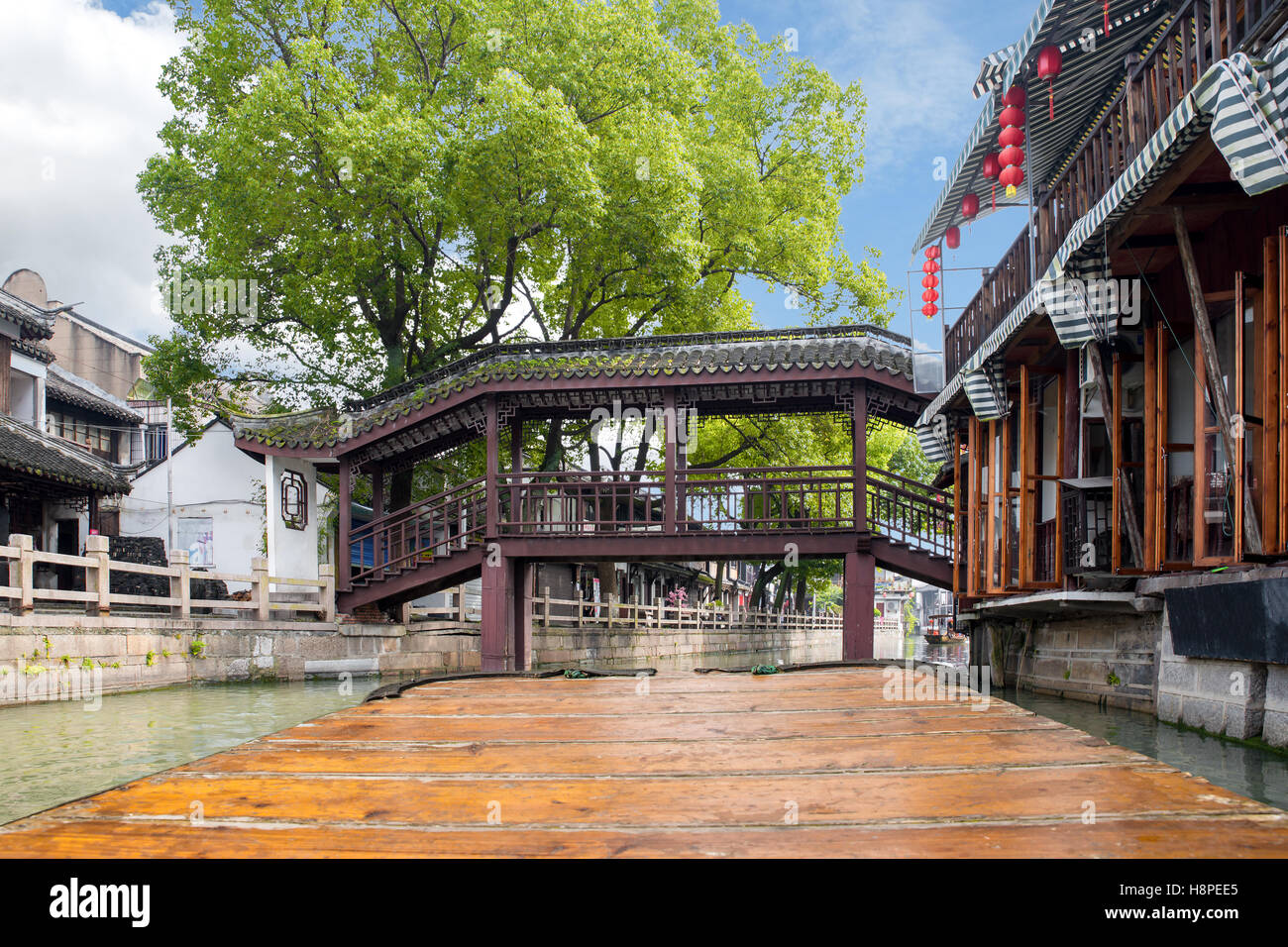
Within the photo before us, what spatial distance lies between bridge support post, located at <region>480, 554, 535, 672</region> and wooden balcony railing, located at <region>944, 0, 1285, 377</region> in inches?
306

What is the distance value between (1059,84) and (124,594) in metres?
11.8

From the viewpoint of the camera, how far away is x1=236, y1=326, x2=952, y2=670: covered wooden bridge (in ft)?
45.8

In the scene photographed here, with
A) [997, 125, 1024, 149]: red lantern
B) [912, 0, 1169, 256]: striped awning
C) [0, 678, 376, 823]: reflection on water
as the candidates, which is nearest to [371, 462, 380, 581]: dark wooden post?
[0, 678, 376, 823]: reflection on water

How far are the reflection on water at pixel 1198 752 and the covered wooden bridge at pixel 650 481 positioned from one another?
5.44m

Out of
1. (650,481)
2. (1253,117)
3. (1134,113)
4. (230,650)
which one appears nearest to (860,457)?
(650,481)

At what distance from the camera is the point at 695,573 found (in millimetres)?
37688

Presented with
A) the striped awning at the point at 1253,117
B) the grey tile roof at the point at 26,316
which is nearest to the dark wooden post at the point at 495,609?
the striped awning at the point at 1253,117

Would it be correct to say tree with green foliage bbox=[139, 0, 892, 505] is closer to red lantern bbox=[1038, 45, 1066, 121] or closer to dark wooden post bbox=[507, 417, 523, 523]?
dark wooden post bbox=[507, 417, 523, 523]

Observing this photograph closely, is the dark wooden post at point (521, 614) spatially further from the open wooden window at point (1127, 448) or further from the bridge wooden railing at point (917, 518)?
the open wooden window at point (1127, 448)

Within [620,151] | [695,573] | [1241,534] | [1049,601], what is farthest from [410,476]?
[695,573]

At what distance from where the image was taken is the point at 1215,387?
6059mm

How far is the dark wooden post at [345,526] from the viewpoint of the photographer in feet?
51.8
